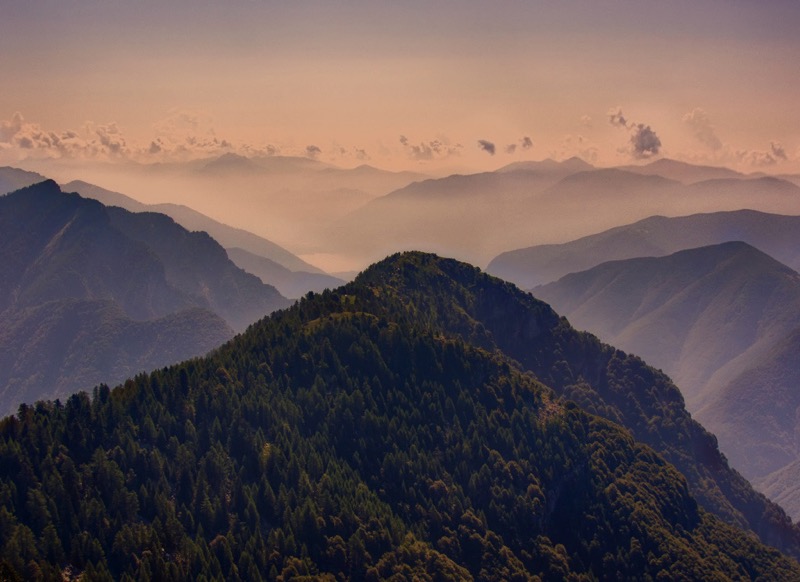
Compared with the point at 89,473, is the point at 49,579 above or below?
below

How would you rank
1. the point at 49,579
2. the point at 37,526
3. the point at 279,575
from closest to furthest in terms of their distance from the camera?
the point at 49,579, the point at 37,526, the point at 279,575

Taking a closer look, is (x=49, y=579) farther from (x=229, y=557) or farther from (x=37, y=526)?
(x=229, y=557)

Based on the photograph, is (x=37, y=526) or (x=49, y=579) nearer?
(x=49, y=579)

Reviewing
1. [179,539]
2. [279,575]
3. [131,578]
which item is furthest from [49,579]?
[279,575]

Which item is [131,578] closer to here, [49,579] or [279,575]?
[49,579]

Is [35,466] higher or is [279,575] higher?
[35,466]

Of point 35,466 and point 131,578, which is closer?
point 131,578

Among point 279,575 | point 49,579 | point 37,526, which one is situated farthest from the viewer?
point 279,575

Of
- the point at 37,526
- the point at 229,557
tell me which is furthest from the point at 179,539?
the point at 37,526
